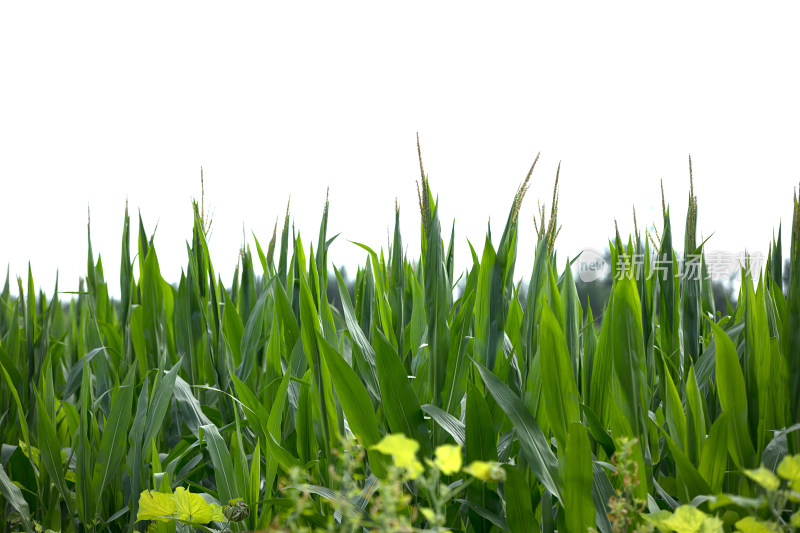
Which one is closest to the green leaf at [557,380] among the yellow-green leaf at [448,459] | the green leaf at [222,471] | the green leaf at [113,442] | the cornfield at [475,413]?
the cornfield at [475,413]

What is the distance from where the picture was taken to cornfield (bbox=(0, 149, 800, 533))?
82cm

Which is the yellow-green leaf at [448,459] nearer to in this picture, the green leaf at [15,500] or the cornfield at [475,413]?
the cornfield at [475,413]

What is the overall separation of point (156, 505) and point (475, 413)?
1.76 feet

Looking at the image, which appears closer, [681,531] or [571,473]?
[681,531]

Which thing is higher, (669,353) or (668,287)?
(668,287)

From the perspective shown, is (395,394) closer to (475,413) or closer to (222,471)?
(475,413)

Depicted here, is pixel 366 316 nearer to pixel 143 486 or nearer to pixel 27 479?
pixel 143 486

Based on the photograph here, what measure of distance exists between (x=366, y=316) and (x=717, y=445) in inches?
29.7

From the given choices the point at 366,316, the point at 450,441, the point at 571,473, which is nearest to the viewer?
the point at 571,473

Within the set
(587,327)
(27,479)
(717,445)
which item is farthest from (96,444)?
(717,445)

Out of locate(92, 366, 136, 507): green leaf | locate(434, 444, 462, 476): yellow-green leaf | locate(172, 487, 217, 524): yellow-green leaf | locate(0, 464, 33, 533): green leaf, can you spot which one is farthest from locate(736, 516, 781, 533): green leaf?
locate(0, 464, 33, 533): green leaf

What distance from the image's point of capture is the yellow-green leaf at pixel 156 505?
96 cm

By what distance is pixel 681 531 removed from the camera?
0.68 metres

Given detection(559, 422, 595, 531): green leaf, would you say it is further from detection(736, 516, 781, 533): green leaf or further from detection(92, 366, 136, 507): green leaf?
detection(92, 366, 136, 507): green leaf
